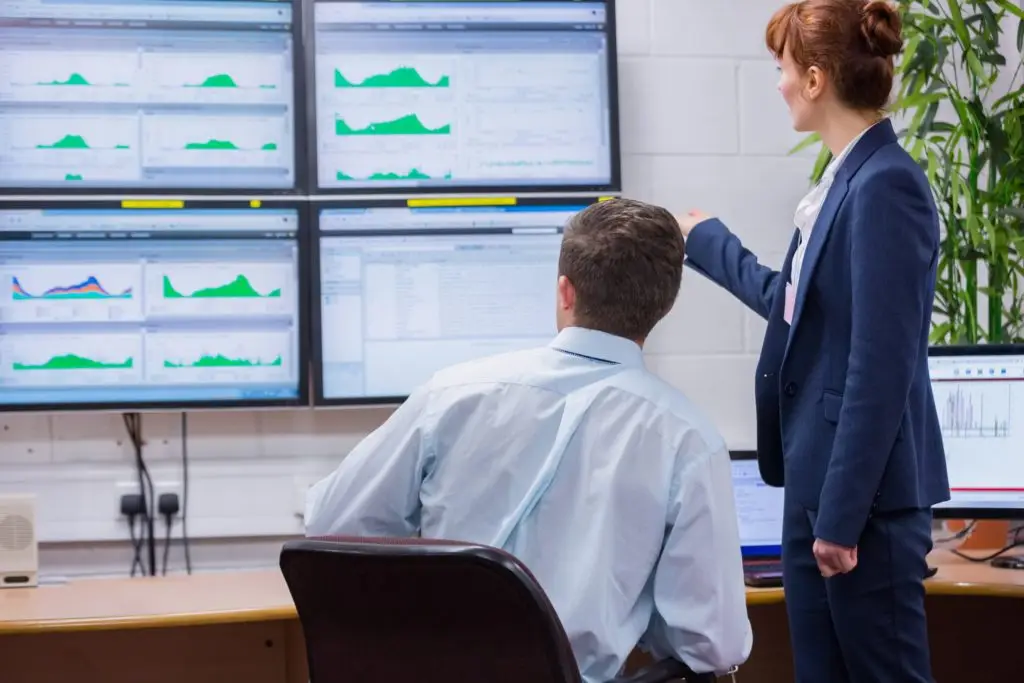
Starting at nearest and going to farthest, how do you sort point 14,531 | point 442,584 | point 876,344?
point 442,584
point 876,344
point 14,531

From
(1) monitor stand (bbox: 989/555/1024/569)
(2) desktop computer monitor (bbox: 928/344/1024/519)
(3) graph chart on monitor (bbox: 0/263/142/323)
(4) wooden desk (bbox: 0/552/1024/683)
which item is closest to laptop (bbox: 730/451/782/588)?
(4) wooden desk (bbox: 0/552/1024/683)

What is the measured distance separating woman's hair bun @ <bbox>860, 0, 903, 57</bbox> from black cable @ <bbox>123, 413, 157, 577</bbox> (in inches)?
66.9

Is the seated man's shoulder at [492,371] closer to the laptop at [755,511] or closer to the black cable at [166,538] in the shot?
the laptop at [755,511]

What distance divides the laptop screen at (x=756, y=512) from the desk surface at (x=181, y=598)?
9.1 inches

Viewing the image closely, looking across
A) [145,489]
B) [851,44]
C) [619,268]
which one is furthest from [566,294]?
[145,489]

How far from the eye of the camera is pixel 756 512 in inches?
96.4

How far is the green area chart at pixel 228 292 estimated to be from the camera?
2.54m

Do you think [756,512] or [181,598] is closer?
[181,598]

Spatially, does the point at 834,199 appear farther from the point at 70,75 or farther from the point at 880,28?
the point at 70,75

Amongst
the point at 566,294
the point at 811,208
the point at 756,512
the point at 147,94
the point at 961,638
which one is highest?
the point at 147,94

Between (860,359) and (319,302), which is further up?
(319,302)

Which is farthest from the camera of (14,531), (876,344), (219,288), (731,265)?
(219,288)

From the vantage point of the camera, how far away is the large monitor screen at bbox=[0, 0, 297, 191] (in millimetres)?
2502

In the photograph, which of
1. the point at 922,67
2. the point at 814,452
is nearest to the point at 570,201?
the point at 922,67
